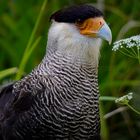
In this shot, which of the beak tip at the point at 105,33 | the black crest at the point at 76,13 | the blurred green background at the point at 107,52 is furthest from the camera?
the blurred green background at the point at 107,52

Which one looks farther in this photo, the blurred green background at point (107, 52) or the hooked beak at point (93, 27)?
the blurred green background at point (107, 52)

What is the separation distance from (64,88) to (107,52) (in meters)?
1.69

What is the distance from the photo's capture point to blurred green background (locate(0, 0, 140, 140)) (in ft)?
16.4

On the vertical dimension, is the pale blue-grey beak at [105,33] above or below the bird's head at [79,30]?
below

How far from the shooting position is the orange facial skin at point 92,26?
136 inches

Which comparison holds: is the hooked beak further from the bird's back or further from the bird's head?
the bird's back

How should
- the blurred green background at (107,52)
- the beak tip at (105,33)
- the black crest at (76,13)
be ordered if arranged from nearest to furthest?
1. the beak tip at (105,33)
2. the black crest at (76,13)
3. the blurred green background at (107,52)

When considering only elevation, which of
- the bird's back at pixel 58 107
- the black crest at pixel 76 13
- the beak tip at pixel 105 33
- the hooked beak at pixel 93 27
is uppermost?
the black crest at pixel 76 13

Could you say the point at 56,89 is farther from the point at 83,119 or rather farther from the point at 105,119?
the point at 105,119

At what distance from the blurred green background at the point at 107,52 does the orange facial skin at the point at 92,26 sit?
126 centimetres

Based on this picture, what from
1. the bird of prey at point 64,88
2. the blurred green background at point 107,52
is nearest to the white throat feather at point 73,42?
the bird of prey at point 64,88

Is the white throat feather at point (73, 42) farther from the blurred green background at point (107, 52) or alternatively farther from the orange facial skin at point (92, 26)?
the blurred green background at point (107, 52)

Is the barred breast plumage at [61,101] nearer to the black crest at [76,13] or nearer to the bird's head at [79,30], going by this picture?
the bird's head at [79,30]

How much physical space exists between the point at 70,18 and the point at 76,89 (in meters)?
0.35
